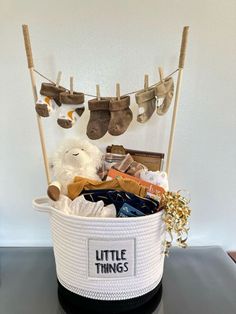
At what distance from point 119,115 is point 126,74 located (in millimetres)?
164

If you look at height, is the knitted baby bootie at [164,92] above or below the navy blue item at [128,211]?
above

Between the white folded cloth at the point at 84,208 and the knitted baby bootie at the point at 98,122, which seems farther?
the knitted baby bootie at the point at 98,122

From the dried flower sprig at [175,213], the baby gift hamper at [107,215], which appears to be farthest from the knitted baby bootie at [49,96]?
the dried flower sprig at [175,213]

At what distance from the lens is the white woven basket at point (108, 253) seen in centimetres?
64

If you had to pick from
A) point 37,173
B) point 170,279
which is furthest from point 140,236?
point 37,173

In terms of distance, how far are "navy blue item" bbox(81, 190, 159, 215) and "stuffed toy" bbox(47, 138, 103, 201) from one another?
89 millimetres

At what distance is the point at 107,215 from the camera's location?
67 centimetres

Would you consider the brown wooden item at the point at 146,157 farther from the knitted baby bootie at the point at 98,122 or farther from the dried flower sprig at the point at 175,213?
the dried flower sprig at the point at 175,213

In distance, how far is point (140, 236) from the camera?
0.66 m

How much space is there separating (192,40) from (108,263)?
0.63 m

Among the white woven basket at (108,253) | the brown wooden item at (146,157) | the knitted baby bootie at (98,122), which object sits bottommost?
the white woven basket at (108,253)

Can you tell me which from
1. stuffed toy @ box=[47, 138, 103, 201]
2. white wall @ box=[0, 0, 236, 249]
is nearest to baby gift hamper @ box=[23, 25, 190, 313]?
stuffed toy @ box=[47, 138, 103, 201]

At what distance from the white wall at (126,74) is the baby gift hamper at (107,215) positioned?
0.12 m

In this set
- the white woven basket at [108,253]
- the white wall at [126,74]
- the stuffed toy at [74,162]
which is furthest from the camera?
the white wall at [126,74]
